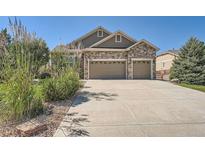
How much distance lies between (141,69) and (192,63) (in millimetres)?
5345

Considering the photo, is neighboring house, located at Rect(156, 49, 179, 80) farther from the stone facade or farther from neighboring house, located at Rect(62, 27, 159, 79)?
the stone facade

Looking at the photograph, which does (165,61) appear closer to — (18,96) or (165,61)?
(165,61)

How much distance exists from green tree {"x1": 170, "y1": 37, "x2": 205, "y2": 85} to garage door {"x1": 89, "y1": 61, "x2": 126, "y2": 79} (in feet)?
20.6

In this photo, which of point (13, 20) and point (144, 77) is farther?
point (144, 77)

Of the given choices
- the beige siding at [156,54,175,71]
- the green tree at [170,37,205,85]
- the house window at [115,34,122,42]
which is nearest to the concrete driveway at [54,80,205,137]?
the green tree at [170,37,205,85]

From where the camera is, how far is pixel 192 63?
770 inches

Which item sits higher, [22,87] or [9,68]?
[9,68]

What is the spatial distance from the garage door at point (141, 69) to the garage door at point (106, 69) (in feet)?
4.16

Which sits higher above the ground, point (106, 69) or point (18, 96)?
point (106, 69)

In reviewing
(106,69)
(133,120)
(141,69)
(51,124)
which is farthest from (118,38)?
(51,124)
